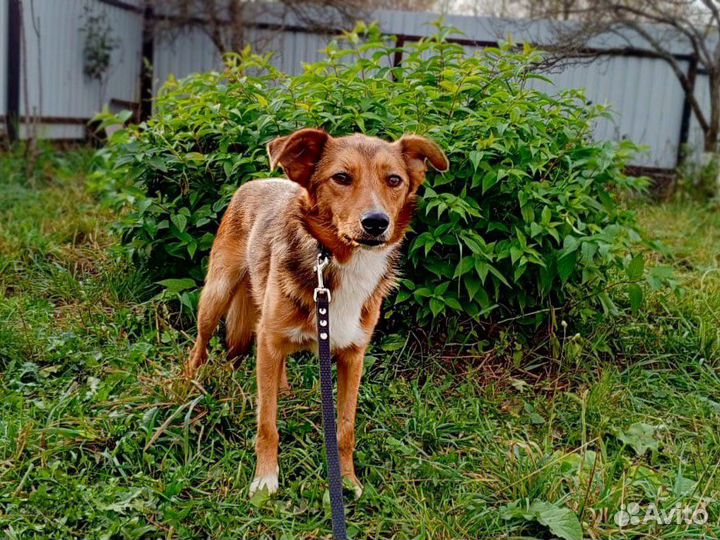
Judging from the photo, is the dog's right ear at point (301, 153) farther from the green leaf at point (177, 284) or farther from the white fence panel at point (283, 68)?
the white fence panel at point (283, 68)

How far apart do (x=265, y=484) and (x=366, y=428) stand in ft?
2.19

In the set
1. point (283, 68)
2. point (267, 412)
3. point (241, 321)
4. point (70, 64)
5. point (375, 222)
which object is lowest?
point (267, 412)

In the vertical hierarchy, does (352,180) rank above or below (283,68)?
below

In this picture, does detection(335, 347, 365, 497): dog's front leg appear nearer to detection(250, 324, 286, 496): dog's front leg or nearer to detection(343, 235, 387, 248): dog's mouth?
detection(250, 324, 286, 496): dog's front leg

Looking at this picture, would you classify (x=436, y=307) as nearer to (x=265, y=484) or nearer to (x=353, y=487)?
(x=353, y=487)

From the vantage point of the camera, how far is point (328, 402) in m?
2.58

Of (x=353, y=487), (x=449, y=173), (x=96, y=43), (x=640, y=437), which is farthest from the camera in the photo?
(x=96, y=43)

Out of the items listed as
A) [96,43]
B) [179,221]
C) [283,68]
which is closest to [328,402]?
[179,221]

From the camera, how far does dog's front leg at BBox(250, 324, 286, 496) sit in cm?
299

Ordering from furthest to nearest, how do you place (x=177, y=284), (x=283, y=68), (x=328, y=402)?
(x=283, y=68)
(x=177, y=284)
(x=328, y=402)

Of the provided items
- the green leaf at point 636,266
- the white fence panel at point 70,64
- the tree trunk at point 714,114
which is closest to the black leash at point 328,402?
the green leaf at point 636,266

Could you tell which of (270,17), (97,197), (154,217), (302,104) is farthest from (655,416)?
(270,17)

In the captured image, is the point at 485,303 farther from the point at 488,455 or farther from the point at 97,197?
the point at 97,197

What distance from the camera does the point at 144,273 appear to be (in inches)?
182
